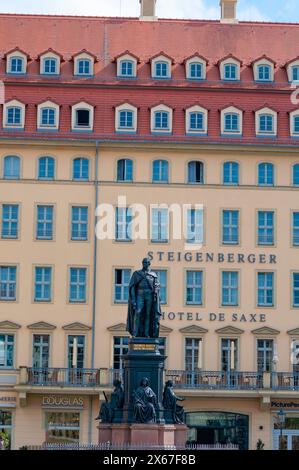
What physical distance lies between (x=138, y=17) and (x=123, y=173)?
404 inches

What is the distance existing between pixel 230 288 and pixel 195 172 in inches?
214

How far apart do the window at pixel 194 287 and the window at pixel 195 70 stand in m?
9.17

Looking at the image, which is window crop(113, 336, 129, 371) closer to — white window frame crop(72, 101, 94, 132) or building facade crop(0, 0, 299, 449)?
building facade crop(0, 0, 299, 449)

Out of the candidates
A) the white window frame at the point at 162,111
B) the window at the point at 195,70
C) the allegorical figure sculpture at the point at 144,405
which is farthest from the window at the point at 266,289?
the allegorical figure sculpture at the point at 144,405

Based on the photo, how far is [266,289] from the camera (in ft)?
194

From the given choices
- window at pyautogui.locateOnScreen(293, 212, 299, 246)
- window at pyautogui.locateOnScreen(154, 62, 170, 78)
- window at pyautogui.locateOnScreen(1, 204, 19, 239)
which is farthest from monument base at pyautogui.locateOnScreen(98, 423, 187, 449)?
window at pyautogui.locateOnScreen(154, 62, 170, 78)

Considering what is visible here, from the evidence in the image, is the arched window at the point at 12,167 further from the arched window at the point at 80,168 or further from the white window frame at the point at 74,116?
the white window frame at the point at 74,116

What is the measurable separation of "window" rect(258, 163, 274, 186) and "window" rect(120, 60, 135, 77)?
7.45 meters

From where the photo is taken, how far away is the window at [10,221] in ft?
194

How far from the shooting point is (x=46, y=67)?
6159 centimetres

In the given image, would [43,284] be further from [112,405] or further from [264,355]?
[112,405]

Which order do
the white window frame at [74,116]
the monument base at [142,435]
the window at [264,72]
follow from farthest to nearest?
the window at [264,72]
the white window frame at [74,116]
the monument base at [142,435]

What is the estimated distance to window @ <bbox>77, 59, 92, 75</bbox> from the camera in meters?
61.5
